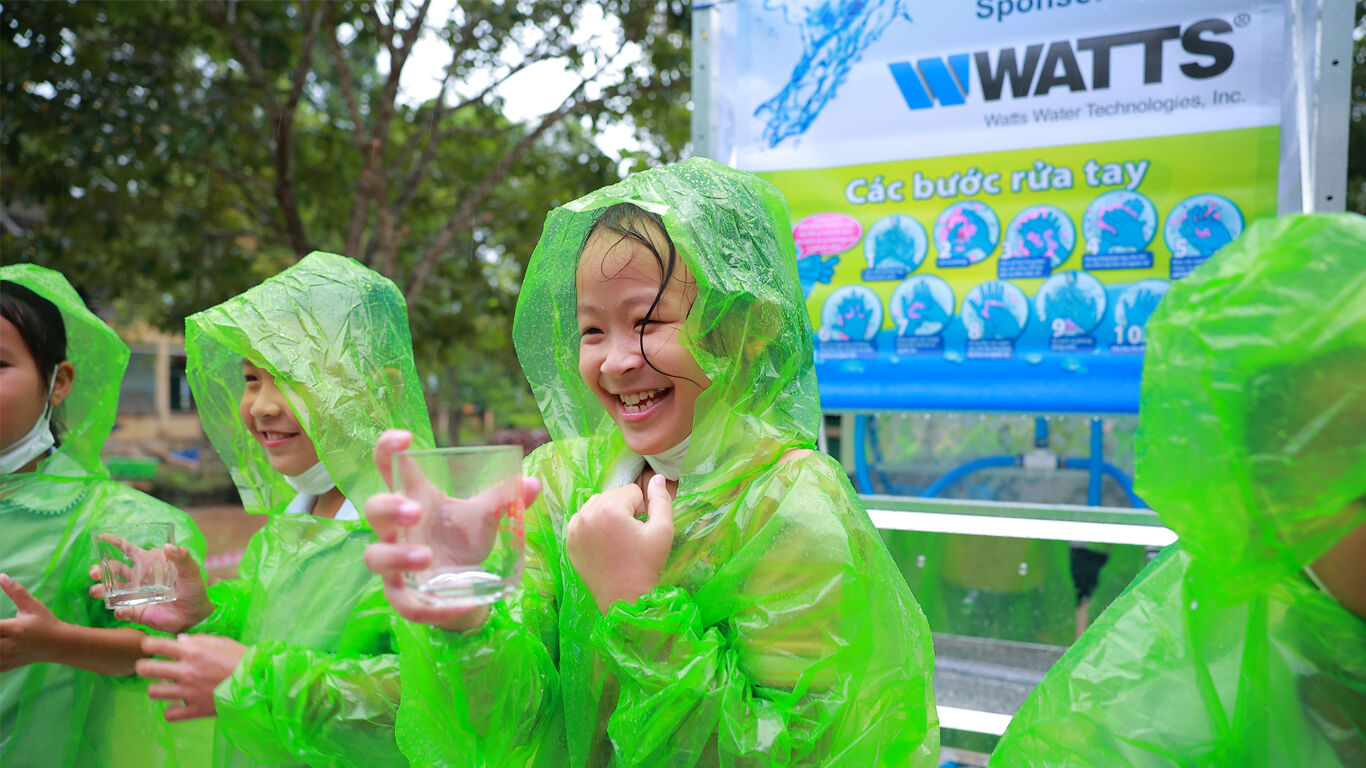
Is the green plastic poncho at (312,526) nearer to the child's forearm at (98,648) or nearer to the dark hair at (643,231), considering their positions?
the child's forearm at (98,648)

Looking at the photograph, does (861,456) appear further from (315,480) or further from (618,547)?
(618,547)

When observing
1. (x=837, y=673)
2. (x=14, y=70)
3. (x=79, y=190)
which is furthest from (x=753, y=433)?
(x=79, y=190)

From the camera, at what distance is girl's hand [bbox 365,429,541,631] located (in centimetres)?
99

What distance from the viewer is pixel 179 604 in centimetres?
184

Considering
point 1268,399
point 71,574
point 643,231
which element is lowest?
point 71,574

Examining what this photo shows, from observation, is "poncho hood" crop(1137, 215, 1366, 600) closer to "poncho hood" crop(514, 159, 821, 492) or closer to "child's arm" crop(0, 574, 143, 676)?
"poncho hood" crop(514, 159, 821, 492)

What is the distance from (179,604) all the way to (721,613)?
126 centimetres

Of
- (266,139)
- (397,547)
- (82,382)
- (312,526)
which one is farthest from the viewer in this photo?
(266,139)

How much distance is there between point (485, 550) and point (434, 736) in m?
0.39

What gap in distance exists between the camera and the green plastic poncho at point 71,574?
1936mm

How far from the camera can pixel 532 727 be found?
4.41ft

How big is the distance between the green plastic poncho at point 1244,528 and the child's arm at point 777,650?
20 centimetres

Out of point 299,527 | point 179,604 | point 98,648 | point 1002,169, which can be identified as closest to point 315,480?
point 299,527

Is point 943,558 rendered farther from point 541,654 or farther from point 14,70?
point 14,70
